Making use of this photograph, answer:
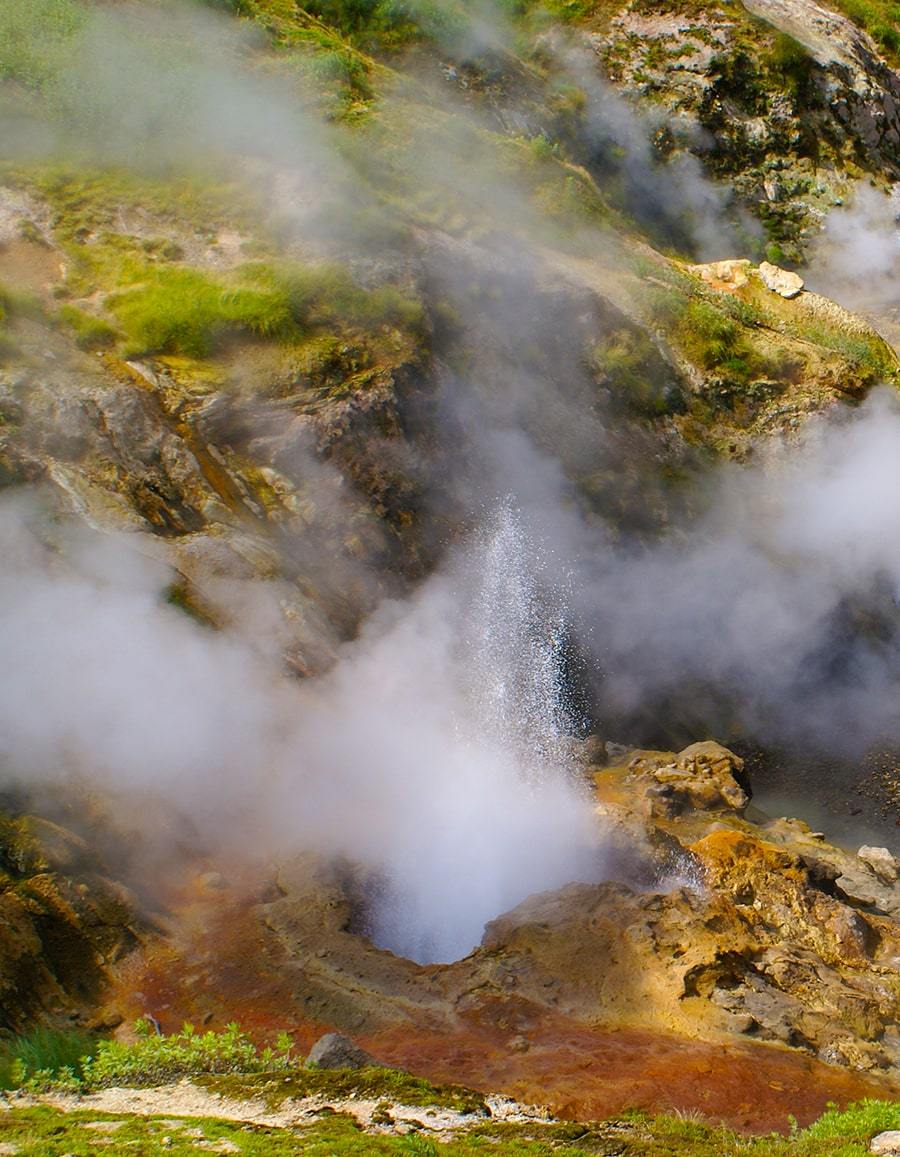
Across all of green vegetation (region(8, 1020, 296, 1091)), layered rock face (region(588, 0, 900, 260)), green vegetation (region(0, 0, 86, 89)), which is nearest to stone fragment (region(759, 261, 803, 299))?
layered rock face (region(588, 0, 900, 260))

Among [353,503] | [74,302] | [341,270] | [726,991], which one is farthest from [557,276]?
[726,991]

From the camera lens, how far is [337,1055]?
5516mm

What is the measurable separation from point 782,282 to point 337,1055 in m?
17.3

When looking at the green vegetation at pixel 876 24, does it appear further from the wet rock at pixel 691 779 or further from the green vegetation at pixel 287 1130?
the green vegetation at pixel 287 1130

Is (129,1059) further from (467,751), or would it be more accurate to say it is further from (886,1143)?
(467,751)

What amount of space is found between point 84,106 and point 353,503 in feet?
27.1

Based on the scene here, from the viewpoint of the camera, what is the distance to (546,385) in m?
14.9

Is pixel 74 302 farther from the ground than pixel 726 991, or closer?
closer

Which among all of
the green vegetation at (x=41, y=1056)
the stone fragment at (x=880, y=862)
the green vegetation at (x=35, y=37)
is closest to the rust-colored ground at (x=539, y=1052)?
the green vegetation at (x=41, y=1056)

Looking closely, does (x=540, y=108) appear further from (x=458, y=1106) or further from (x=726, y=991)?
(x=458, y=1106)

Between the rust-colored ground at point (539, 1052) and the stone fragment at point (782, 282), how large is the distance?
1565cm

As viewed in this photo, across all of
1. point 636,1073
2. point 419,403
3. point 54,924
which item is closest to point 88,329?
point 419,403

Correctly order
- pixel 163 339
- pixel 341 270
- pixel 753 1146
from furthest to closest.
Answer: pixel 341 270, pixel 163 339, pixel 753 1146

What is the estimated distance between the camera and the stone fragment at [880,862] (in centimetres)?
956
